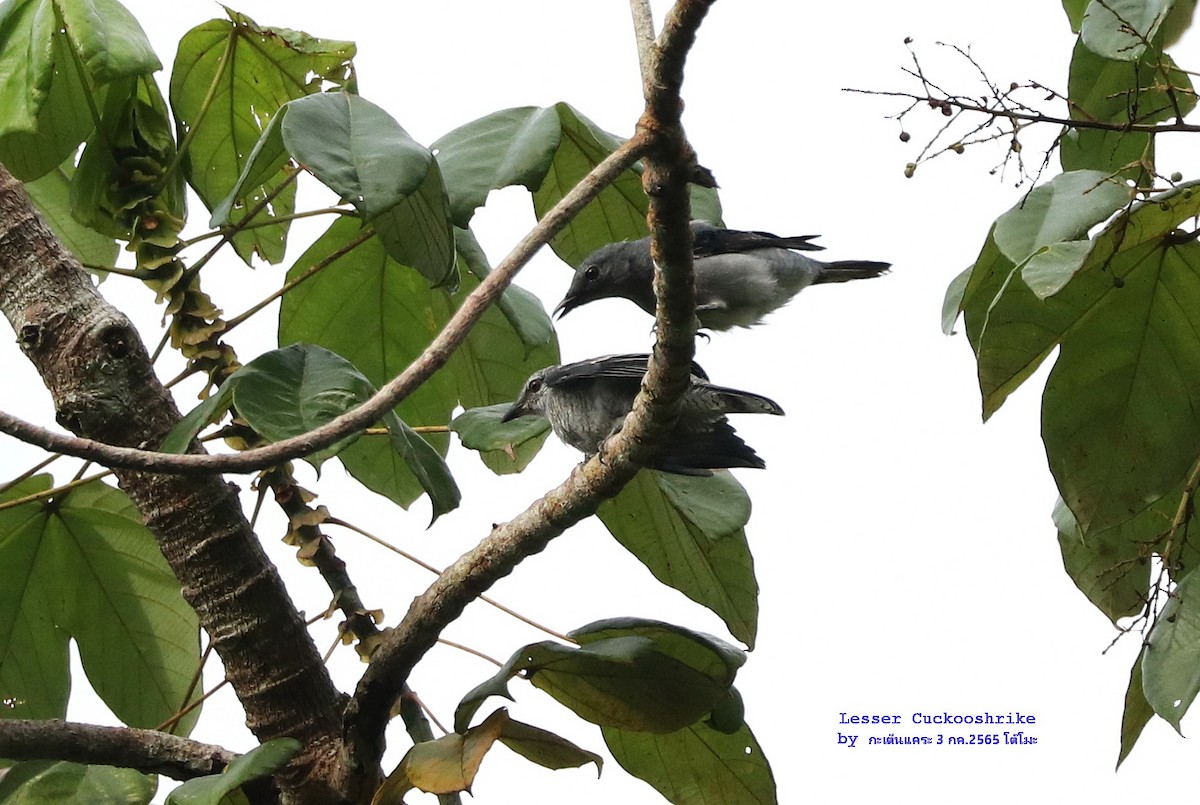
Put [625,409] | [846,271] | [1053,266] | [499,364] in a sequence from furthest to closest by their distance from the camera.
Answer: [846,271] → [625,409] → [499,364] → [1053,266]

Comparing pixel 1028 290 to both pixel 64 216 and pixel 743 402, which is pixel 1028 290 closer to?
pixel 743 402

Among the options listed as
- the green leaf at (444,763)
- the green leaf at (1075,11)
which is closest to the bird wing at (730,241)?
the green leaf at (1075,11)

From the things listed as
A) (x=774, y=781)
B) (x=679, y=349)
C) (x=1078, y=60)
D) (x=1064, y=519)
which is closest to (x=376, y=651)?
(x=679, y=349)

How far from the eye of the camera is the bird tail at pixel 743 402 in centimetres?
219

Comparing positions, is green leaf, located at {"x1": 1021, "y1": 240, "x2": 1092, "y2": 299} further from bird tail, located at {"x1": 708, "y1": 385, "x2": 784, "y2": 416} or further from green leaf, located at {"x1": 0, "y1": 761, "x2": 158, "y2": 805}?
green leaf, located at {"x1": 0, "y1": 761, "x2": 158, "y2": 805}

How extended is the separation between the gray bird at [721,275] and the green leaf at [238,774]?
1.81 m

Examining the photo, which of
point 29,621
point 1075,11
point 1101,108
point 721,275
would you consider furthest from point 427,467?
point 721,275

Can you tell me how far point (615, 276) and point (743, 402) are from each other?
1.16 m

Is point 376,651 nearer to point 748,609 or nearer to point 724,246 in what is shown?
point 748,609

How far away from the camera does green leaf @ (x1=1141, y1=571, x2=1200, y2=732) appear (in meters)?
1.55

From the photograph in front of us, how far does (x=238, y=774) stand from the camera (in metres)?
1.59

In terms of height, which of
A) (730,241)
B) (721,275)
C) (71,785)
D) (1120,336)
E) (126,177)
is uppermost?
(730,241)

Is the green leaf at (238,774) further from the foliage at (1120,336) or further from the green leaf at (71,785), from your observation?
the foliage at (1120,336)

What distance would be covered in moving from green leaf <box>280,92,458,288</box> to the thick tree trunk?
450mm
